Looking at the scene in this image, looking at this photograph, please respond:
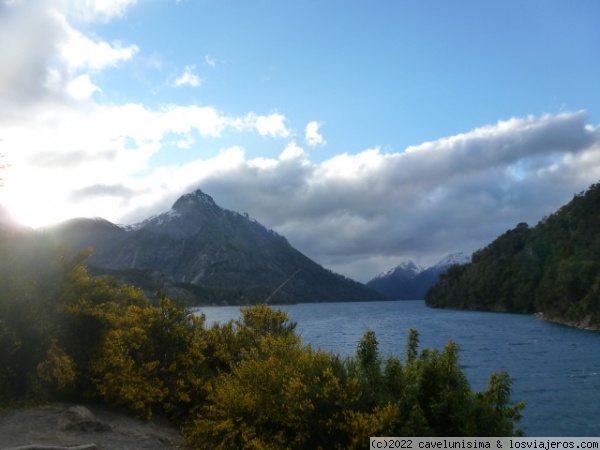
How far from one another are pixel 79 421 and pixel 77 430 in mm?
Result: 317

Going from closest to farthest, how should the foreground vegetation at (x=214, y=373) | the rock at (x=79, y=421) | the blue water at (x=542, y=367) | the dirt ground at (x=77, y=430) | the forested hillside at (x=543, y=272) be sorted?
1. the foreground vegetation at (x=214, y=373)
2. the dirt ground at (x=77, y=430)
3. the rock at (x=79, y=421)
4. the blue water at (x=542, y=367)
5. the forested hillside at (x=543, y=272)

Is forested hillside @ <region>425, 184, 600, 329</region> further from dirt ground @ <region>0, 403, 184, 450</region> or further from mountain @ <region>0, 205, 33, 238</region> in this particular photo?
mountain @ <region>0, 205, 33, 238</region>

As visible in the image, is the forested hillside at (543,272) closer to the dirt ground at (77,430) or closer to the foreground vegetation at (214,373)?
the foreground vegetation at (214,373)

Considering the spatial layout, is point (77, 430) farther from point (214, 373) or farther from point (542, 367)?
point (542, 367)

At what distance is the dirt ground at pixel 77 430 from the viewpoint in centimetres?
1354

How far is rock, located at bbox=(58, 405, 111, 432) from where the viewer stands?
14633 mm

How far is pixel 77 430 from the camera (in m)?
14.5

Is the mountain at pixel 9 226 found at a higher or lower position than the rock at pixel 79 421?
higher

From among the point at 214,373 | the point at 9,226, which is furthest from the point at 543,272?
the point at 9,226

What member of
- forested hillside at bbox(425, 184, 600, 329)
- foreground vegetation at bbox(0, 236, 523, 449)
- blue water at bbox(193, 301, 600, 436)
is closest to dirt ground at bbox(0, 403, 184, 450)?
foreground vegetation at bbox(0, 236, 523, 449)

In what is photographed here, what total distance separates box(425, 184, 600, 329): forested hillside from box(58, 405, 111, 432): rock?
81.2m

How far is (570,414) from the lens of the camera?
27.6 metres

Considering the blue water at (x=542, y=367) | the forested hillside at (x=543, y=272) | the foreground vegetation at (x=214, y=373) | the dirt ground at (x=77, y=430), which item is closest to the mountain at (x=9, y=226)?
the foreground vegetation at (x=214, y=373)

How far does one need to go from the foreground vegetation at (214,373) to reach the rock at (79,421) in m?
2.19
